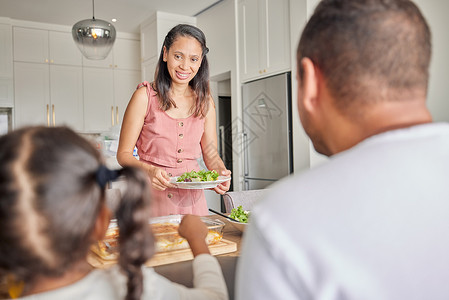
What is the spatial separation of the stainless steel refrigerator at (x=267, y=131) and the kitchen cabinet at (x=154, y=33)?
60.2 inches

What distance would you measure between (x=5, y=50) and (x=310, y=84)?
5136 millimetres

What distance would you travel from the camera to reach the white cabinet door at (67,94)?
16.5 feet

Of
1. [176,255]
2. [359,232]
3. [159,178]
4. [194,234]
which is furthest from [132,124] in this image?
[359,232]

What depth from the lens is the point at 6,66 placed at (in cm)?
471

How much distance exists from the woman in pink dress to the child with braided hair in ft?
3.32

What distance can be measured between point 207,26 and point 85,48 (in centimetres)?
179

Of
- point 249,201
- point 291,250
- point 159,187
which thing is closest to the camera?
point 291,250

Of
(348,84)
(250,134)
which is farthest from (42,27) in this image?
(348,84)

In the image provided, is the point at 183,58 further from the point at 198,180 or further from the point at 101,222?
the point at 101,222

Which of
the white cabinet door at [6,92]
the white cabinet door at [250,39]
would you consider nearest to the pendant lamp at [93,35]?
the white cabinet door at [250,39]

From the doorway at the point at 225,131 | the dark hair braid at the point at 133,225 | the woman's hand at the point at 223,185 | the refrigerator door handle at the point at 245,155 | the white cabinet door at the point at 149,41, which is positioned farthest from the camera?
the white cabinet door at the point at 149,41

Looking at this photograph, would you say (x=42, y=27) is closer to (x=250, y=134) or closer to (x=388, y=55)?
(x=250, y=134)

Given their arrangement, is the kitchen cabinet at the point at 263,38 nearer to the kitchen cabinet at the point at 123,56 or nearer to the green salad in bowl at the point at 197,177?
the green salad in bowl at the point at 197,177

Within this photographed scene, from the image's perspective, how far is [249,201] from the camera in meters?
2.11
